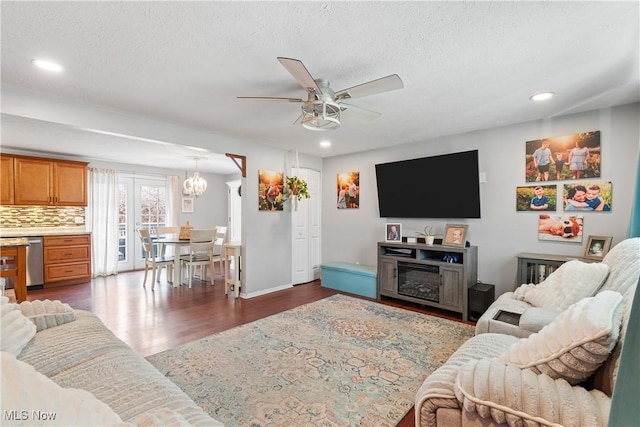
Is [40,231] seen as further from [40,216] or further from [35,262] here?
[35,262]

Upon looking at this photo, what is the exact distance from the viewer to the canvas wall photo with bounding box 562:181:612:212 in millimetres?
3053

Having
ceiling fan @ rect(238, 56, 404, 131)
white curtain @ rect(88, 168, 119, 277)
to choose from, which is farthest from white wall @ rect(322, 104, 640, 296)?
white curtain @ rect(88, 168, 119, 277)

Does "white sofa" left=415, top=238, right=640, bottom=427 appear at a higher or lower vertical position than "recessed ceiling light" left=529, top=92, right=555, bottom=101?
lower

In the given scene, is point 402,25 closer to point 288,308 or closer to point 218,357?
point 218,357

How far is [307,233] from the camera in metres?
5.52

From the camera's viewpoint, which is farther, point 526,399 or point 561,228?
point 561,228

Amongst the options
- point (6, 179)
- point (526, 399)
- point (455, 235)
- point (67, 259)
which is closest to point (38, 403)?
point (526, 399)

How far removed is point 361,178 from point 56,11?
4.22m

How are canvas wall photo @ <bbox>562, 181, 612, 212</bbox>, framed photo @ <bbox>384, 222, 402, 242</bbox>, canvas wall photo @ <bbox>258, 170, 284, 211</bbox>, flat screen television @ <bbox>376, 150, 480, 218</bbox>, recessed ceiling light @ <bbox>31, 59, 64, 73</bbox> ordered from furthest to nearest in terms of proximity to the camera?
canvas wall photo @ <bbox>258, 170, 284, 211</bbox> < framed photo @ <bbox>384, 222, 402, 242</bbox> < flat screen television @ <bbox>376, 150, 480, 218</bbox> < canvas wall photo @ <bbox>562, 181, 612, 212</bbox> < recessed ceiling light @ <bbox>31, 59, 64, 73</bbox>

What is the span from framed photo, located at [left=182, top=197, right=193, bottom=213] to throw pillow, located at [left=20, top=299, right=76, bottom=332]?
18.6ft

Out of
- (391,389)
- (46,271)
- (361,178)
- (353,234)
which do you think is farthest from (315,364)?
(46,271)

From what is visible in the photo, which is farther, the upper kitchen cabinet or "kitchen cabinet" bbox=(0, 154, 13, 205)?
the upper kitchen cabinet

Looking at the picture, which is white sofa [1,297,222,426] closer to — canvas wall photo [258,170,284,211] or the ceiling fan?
the ceiling fan

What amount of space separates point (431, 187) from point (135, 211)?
619cm
